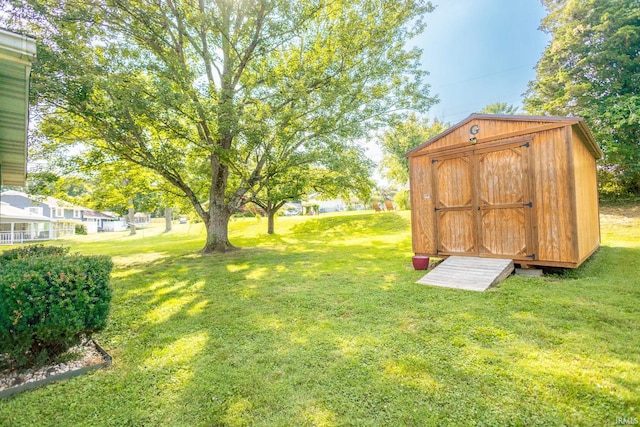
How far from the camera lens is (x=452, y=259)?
6.79 meters

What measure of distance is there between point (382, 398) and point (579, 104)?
716 inches

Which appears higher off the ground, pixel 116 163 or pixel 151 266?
pixel 116 163

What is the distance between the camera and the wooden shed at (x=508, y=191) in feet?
18.4

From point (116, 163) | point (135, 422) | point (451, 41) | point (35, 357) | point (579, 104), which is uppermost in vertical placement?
point (451, 41)

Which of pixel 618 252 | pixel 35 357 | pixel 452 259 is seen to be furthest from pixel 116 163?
pixel 618 252

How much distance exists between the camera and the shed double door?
A: 6.06 m

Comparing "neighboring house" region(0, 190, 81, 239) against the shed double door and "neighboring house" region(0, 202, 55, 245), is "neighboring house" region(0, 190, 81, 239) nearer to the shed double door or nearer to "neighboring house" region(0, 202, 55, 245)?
"neighboring house" region(0, 202, 55, 245)

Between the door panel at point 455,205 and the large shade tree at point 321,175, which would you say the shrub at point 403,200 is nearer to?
the large shade tree at point 321,175

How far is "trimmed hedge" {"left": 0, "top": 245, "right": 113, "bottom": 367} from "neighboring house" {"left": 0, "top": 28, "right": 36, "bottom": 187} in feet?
6.45

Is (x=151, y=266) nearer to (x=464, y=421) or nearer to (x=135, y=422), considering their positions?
(x=135, y=422)

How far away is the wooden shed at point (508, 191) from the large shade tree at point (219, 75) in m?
4.39

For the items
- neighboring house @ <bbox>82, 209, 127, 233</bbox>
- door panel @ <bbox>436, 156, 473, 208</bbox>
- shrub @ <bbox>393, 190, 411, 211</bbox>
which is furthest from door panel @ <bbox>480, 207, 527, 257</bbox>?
neighboring house @ <bbox>82, 209, 127, 233</bbox>

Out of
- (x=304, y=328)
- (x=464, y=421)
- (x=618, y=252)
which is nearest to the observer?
(x=464, y=421)

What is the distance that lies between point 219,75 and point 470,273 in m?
10.8
